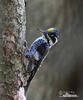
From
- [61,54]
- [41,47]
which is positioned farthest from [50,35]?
[61,54]

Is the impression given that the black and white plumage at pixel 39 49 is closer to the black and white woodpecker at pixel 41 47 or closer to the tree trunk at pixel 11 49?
the black and white woodpecker at pixel 41 47

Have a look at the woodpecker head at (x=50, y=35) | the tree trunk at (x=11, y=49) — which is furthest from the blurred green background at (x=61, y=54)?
the tree trunk at (x=11, y=49)

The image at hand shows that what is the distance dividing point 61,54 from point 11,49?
10.1 ft

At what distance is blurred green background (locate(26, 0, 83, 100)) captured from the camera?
221 inches

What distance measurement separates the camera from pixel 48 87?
5.79 metres

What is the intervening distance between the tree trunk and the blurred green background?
255cm

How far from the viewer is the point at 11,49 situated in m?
2.84

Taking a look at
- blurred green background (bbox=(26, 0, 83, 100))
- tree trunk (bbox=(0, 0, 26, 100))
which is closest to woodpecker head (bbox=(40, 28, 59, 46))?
tree trunk (bbox=(0, 0, 26, 100))

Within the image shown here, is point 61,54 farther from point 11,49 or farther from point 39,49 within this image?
point 11,49

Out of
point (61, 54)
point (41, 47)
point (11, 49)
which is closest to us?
point (11, 49)

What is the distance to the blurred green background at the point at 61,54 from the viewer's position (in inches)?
221

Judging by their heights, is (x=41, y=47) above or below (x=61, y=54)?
above

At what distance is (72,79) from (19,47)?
3223 millimetres

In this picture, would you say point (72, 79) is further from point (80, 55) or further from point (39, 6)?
point (39, 6)
